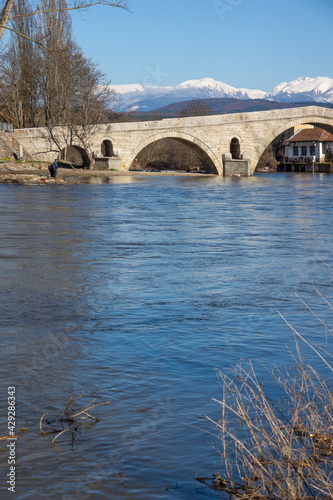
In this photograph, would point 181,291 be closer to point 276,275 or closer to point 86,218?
point 276,275

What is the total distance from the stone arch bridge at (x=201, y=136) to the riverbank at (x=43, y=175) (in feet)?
7.18

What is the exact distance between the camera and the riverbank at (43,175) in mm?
28359

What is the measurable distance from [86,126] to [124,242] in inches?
1261

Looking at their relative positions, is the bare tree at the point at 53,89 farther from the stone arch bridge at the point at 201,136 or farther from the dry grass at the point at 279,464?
the dry grass at the point at 279,464

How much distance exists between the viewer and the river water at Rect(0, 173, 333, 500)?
117 inches

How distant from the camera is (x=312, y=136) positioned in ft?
238

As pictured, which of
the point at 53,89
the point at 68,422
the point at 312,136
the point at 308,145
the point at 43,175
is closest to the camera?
the point at 68,422

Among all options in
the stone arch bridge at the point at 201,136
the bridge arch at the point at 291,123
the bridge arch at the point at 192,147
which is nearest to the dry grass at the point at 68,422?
the stone arch bridge at the point at 201,136

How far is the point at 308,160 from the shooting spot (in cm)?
7025

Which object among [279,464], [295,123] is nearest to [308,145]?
[295,123]

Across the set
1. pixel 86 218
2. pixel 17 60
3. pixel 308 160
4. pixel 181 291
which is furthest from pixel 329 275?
pixel 308 160

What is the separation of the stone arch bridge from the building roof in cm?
2004

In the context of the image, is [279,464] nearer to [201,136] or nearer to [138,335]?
[138,335]

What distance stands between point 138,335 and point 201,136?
41.3 m
